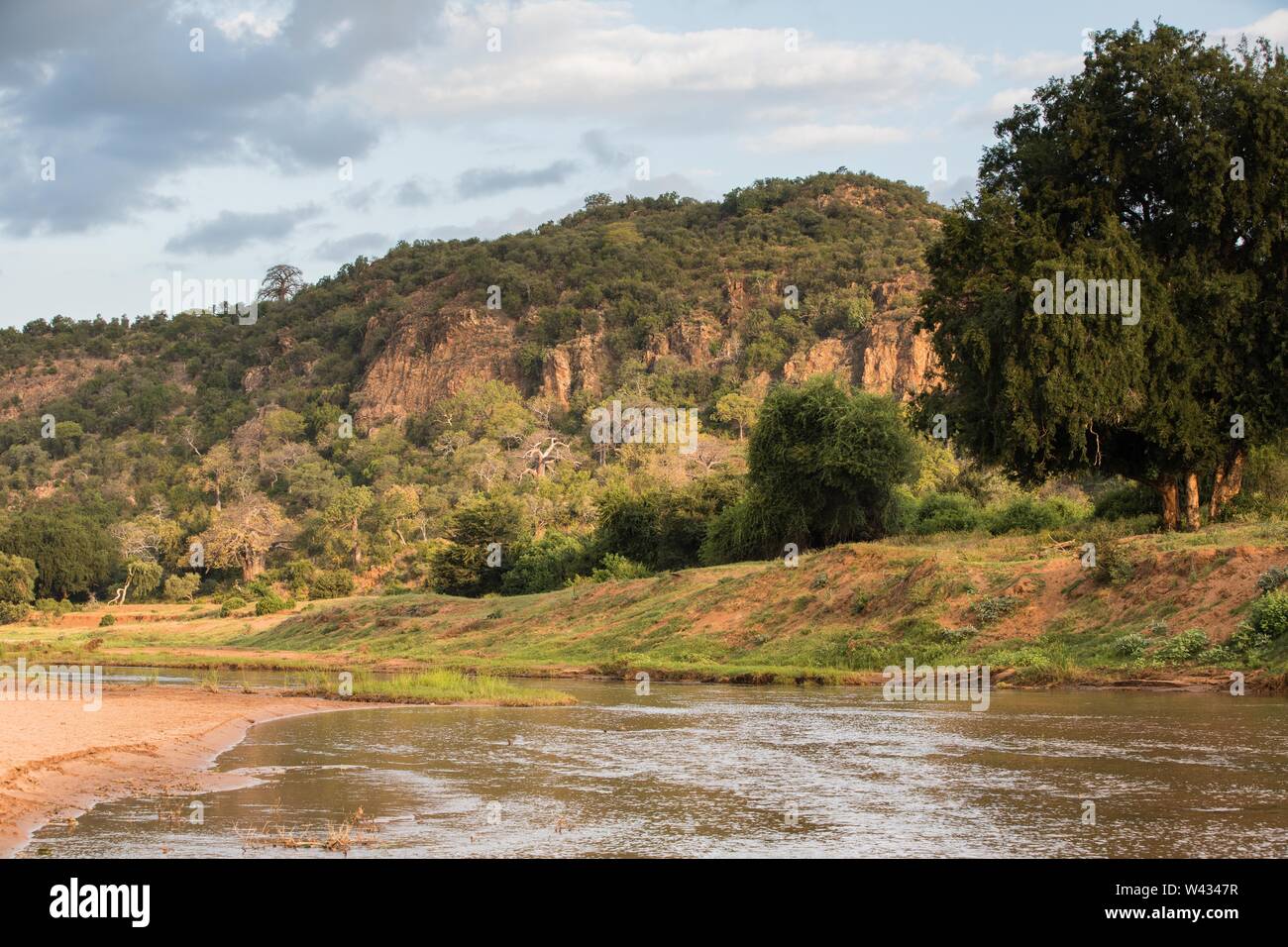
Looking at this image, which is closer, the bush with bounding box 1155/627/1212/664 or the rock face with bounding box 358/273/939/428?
the bush with bounding box 1155/627/1212/664

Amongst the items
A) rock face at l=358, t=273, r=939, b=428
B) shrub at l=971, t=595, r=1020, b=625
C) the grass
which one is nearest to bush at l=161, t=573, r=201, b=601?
rock face at l=358, t=273, r=939, b=428

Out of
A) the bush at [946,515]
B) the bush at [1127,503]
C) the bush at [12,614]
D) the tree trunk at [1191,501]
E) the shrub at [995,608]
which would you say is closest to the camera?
the shrub at [995,608]

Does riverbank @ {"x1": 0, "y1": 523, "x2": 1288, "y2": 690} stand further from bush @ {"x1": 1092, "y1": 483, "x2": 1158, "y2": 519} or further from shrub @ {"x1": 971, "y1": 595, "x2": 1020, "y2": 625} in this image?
bush @ {"x1": 1092, "y1": 483, "x2": 1158, "y2": 519}

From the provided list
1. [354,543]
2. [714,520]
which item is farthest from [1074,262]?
[354,543]

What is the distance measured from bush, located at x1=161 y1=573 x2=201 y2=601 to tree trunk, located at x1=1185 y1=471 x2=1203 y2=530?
2526 inches

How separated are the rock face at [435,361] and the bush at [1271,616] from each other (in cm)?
10222

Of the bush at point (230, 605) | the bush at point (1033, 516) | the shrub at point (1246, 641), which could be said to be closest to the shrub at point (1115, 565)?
the shrub at point (1246, 641)

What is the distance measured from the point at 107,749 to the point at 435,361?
4388 inches

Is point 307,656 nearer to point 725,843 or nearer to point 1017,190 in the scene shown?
point 1017,190

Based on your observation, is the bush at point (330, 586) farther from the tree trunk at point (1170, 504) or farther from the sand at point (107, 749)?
the sand at point (107, 749)

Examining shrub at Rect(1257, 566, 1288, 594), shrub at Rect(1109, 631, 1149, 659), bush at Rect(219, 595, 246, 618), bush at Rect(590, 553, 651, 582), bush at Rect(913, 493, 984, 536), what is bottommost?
bush at Rect(219, 595, 246, 618)

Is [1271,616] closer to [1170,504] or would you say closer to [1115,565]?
[1115,565]

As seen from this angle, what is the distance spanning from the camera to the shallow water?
38.8 feet

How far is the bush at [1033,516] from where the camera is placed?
149 feet
